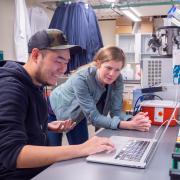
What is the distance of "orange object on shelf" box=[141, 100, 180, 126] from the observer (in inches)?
74.7

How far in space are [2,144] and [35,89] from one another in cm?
35

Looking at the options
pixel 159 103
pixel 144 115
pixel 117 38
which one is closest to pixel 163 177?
pixel 144 115

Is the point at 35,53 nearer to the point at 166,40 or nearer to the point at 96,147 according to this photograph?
the point at 96,147

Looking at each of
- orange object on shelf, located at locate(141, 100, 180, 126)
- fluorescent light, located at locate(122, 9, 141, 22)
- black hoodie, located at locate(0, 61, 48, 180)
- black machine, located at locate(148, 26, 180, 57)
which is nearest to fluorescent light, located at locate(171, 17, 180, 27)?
black machine, located at locate(148, 26, 180, 57)

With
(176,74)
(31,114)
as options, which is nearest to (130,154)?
(31,114)

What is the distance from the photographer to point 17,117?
43.3 inches

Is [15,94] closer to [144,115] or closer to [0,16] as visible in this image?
[144,115]

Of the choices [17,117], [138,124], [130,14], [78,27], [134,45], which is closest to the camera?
[17,117]

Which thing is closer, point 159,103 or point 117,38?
point 159,103

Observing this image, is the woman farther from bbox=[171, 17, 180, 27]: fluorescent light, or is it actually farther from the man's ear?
bbox=[171, 17, 180, 27]: fluorescent light

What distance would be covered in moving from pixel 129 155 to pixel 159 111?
0.80 metres

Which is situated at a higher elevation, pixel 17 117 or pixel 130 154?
pixel 17 117

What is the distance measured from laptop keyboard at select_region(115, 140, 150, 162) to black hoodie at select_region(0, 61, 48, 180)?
0.38 metres

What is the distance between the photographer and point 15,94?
114cm
